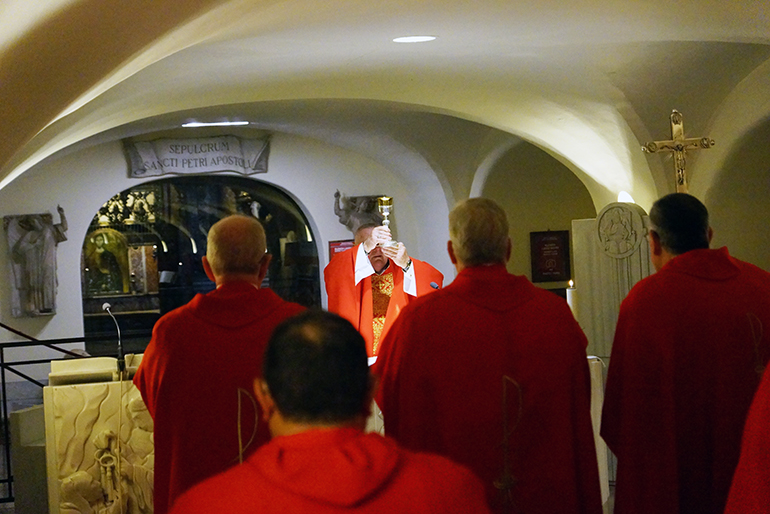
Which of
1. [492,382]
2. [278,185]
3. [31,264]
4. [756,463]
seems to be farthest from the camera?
[278,185]

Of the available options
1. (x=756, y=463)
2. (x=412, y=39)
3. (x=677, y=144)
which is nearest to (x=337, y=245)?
(x=677, y=144)

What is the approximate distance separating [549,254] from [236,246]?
30.1ft

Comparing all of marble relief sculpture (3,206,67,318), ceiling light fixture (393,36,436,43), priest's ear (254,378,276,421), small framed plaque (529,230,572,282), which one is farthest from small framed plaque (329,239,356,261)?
priest's ear (254,378,276,421)

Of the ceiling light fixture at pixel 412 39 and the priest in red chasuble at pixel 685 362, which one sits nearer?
the priest in red chasuble at pixel 685 362

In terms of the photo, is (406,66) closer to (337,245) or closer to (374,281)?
(374,281)

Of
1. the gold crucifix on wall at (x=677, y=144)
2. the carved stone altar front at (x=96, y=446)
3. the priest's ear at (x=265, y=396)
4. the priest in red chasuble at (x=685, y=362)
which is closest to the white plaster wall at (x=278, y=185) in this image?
the gold crucifix on wall at (x=677, y=144)

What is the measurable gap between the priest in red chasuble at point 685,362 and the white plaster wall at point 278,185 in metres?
7.97

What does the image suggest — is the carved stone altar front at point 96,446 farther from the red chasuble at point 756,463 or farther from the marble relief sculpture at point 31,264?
the marble relief sculpture at point 31,264

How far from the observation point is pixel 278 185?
40.0 feet

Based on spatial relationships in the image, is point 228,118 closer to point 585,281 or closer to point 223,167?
point 223,167

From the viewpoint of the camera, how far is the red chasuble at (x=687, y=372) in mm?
3170

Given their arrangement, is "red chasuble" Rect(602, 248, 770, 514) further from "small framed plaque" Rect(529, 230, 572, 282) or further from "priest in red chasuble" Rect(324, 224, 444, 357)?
"small framed plaque" Rect(529, 230, 572, 282)

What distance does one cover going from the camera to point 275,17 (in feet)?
15.3

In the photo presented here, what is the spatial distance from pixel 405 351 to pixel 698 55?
4.14 meters
